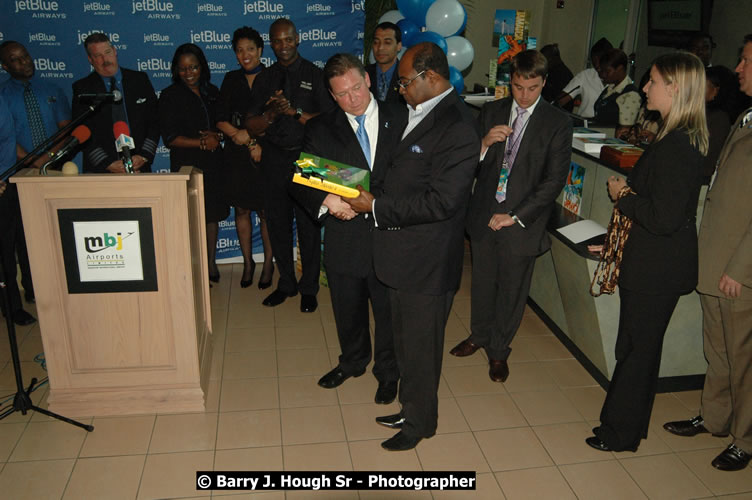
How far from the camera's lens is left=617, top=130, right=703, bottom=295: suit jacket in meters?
2.40

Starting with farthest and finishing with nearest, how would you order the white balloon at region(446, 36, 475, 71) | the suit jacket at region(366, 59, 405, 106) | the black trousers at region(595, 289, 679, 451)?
the white balloon at region(446, 36, 475, 71) < the suit jacket at region(366, 59, 405, 106) < the black trousers at region(595, 289, 679, 451)

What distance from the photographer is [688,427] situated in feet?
10.1

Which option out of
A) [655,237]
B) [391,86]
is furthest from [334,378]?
[391,86]

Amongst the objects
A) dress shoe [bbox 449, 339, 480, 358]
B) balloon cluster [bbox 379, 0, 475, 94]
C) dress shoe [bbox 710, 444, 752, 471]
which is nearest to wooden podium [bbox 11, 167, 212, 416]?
dress shoe [bbox 449, 339, 480, 358]

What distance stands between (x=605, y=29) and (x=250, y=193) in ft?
26.8

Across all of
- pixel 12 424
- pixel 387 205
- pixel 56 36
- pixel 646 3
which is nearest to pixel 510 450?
pixel 387 205

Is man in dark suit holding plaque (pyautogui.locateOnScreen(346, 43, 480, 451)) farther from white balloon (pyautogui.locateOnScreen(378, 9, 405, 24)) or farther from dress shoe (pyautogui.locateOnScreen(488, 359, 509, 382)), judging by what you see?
white balloon (pyautogui.locateOnScreen(378, 9, 405, 24))

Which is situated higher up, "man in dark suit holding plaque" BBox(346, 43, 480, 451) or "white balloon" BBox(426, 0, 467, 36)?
"white balloon" BBox(426, 0, 467, 36)

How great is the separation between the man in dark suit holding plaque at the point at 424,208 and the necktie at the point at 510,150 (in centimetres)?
74

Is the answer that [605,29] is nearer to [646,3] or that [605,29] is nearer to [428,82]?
[646,3]

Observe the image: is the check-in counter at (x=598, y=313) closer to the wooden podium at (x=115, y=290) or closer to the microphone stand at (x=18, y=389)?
the wooden podium at (x=115, y=290)

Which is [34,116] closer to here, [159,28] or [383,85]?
[159,28]

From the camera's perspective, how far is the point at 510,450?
2959 mm

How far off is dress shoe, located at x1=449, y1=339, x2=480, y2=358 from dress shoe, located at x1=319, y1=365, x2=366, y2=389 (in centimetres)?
75
